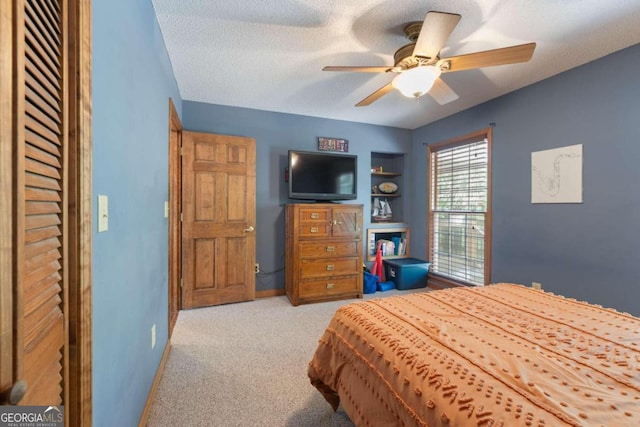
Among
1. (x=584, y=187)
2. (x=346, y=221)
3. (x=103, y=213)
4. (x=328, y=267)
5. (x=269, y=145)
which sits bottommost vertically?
(x=328, y=267)

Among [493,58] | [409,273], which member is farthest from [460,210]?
[493,58]

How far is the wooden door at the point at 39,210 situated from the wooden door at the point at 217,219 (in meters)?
2.47

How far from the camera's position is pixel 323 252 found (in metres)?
3.36

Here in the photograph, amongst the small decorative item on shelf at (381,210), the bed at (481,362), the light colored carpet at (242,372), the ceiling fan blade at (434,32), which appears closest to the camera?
the bed at (481,362)

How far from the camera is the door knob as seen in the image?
44cm

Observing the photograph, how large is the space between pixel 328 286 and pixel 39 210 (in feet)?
9.88

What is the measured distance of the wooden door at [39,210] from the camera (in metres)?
0.48

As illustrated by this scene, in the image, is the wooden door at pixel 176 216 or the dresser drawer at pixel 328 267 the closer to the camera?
the wooden door at pixel 176 216

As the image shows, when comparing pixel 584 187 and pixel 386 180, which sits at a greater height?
pixel 386 180

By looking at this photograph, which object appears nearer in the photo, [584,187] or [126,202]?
[126,202]

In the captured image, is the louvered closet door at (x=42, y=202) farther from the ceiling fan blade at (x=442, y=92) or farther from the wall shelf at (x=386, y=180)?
the wall shelf at (x=386, y=180)

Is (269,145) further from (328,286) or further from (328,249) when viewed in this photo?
(328,286)

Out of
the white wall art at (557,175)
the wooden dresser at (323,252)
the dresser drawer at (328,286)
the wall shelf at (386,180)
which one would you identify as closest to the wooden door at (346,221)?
the wooden dresser at (323,252)

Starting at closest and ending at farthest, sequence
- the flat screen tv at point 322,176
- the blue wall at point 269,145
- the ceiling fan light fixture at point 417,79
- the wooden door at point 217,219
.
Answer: the ceiling fan light fixture at point 417,79 < the wooden door at point 217,219 < the blue wall at point 269,145 < the flat screen tv at point 322,176
